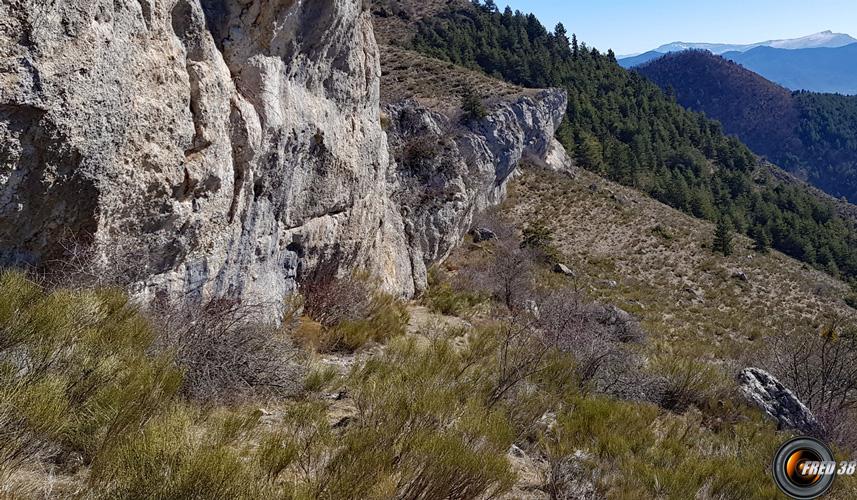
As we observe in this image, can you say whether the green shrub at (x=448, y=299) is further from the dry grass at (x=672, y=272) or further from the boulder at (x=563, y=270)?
the boulder at (x=563, y=270)

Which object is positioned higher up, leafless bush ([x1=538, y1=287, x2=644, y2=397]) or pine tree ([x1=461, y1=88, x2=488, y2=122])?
pine tree ([x1=461, y1=88, x2=488, y2=122])

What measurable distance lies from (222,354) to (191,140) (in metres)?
1.89

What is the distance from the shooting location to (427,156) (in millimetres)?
16578

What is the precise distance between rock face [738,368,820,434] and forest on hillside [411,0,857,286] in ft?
127

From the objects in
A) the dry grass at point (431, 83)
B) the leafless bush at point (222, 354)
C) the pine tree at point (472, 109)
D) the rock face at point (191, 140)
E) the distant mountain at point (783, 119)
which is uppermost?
the distant mountain at point (783, 119)

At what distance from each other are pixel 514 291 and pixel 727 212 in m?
45.4

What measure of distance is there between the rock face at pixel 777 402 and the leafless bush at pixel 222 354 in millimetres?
6272

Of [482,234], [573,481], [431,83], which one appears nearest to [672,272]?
[482,234]

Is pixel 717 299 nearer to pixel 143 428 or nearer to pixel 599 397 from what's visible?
pixel 599 397

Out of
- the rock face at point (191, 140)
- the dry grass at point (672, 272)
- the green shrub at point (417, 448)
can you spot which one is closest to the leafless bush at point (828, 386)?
the dry grass at point (672, 272)

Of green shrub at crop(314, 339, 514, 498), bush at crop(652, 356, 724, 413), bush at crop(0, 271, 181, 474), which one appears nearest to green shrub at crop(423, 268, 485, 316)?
bush at crop(652, 356, 724, 413)

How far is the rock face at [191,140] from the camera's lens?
9.70 ft

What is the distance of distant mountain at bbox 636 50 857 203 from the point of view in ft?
350

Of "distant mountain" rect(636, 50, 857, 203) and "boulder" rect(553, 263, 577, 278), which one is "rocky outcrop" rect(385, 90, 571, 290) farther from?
"distant mountain" rect(636, 50, 857, 203)
